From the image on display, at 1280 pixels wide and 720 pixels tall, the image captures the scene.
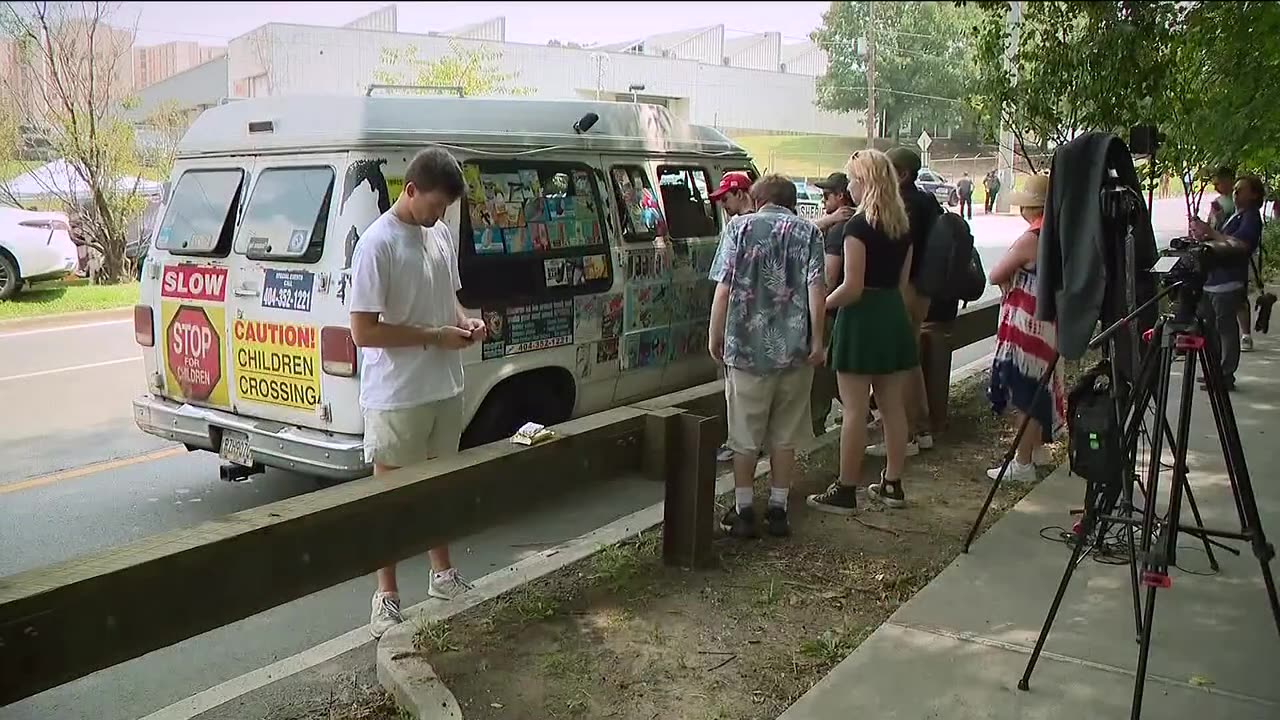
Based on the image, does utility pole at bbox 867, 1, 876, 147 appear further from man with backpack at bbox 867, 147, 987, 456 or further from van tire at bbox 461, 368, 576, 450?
van tire at bbox 461, 368, 576, 450

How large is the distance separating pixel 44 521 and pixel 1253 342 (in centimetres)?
1091

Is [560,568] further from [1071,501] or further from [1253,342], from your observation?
[1253,342]

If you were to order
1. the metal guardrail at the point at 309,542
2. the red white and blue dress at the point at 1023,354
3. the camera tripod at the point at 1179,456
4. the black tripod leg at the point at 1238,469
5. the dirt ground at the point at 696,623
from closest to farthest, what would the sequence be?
the metal guardrail at the point at 309,542
the camera tripod at the point at 1179,456
the black tripod leg at the point at 1238,469
the dirt ground at the point at 696,623
the red white and blue dress at the point at 1023,354

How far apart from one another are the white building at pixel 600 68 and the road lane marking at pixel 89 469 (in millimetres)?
2376

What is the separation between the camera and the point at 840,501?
5633mm

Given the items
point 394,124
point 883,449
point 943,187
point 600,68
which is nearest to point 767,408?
point 883,449

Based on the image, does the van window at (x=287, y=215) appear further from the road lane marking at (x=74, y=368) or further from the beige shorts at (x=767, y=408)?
the road lane marking at (x=74, y=368)

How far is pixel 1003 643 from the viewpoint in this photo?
158 inches

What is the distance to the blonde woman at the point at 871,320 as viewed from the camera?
5.20 m

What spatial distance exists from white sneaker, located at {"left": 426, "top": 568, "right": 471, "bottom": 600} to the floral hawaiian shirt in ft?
5.23

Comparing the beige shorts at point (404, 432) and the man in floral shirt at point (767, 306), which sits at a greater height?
the man in floral shirt at point (767, 306)

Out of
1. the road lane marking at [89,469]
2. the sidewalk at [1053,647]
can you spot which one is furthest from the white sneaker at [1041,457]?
the road lane marking at [89,469]

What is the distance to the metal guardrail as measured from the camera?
8.90 feet

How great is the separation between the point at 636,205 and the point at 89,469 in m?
3.89
